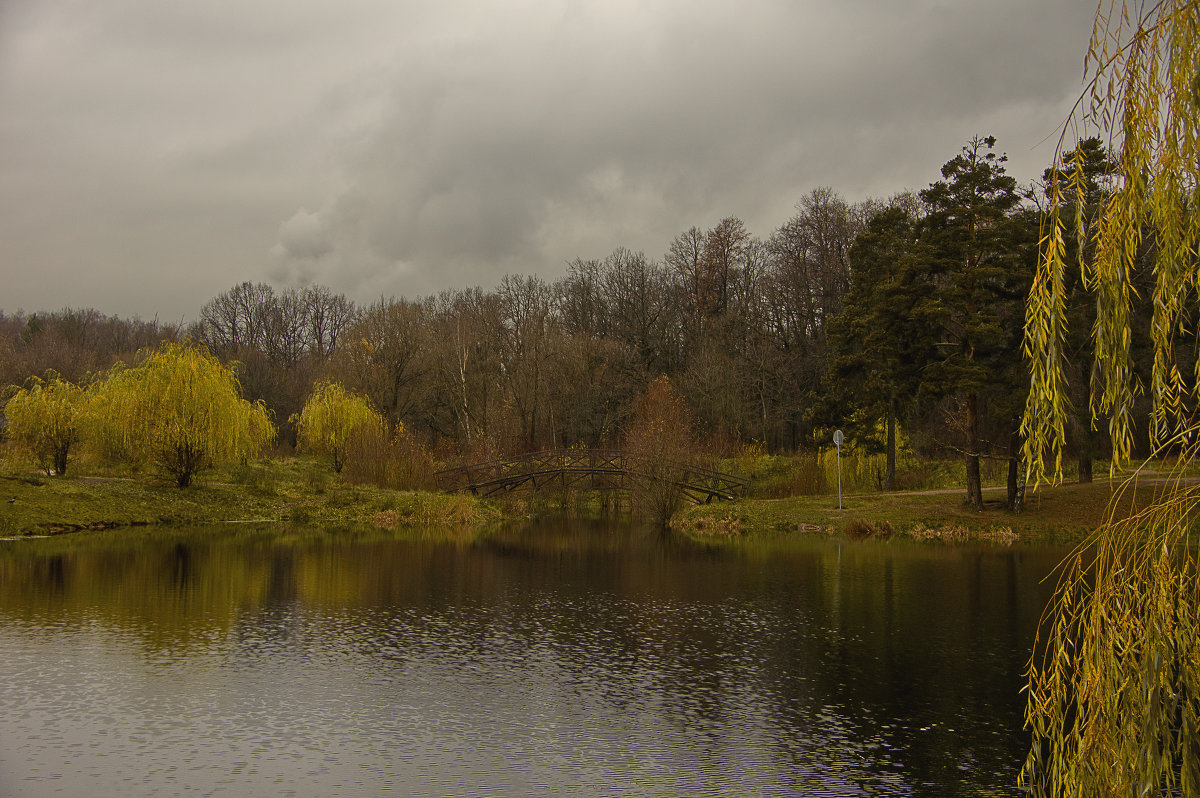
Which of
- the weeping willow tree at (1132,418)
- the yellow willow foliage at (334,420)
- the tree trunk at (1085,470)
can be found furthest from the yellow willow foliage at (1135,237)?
the yellow willow foliage at (334,420)

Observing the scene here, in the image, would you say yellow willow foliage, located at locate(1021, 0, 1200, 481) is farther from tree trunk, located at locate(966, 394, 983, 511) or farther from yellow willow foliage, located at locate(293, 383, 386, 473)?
yellow willow foliage, located at locate(293, 383, 386, 473)

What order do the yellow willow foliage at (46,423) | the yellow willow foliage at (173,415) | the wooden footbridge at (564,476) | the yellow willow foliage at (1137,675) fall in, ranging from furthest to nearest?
the wooden footbridge at (564,476), the yellow willow foliage at (173,415), the yellow willow foliage at (46,423), the yellow willow foliage at (1137,675)

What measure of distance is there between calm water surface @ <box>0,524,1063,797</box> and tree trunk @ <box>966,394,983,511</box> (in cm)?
731

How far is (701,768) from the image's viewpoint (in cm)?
785

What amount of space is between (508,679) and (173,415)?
22667 millimetres

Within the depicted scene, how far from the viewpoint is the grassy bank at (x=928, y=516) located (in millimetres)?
25344

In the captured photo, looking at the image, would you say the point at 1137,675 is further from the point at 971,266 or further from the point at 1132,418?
the point at 971,266

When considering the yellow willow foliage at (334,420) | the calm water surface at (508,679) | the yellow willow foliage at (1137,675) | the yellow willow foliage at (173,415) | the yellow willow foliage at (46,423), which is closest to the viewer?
the yellow willow foliage at (1137,675)

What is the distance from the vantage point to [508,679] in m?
10.7

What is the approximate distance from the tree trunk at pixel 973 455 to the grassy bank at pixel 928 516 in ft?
1.30

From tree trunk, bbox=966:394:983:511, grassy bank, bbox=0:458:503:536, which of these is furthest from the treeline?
grassy bank, bbox=0:458:503:536

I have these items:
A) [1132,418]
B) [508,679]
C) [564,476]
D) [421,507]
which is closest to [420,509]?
[421,507]

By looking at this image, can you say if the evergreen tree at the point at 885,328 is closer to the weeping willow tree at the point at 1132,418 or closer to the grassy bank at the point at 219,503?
the grassy bank at the point at 219,503

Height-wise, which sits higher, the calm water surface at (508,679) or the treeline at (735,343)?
the treeline at (735,343)
